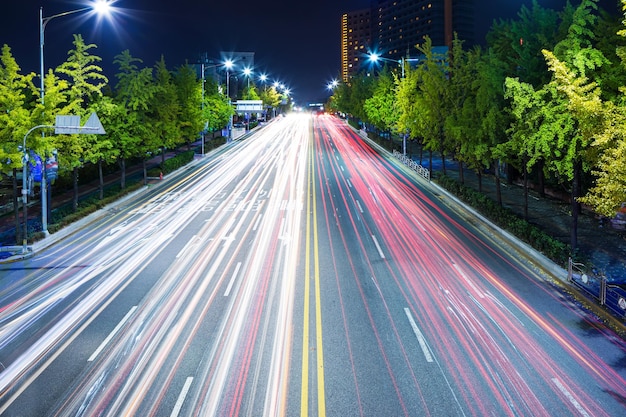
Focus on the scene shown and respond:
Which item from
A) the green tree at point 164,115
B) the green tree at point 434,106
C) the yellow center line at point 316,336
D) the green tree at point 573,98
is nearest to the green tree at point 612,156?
the green tree at point 573,98

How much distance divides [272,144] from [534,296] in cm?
5788

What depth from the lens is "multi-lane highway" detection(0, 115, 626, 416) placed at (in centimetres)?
1017

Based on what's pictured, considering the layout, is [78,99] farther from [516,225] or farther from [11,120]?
[516,225]

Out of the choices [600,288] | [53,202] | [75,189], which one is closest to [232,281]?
[600,288]

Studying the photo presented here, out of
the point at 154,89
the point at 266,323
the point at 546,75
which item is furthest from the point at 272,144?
the point at 266,323

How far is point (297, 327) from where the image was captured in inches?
535

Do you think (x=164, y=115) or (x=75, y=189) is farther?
(x=164, y=115)

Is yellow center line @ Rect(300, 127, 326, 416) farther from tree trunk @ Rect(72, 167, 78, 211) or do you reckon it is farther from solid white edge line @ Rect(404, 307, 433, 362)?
tree trunk @ Rect(72, 167, 78, 211)

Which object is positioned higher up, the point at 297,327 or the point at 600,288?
the point at 600,288

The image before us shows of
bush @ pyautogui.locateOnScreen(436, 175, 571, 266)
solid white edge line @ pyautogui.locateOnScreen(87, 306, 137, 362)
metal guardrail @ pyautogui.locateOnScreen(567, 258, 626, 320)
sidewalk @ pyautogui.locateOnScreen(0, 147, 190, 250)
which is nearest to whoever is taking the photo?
solid white edge line @ pyautogui.locateOnScreen(87, 306, 137, 362)

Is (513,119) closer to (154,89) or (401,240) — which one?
(401,240)

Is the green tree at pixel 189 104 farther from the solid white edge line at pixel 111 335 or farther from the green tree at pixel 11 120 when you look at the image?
the solid white edge line at pixel 111 335

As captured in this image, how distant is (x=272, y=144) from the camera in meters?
71.0

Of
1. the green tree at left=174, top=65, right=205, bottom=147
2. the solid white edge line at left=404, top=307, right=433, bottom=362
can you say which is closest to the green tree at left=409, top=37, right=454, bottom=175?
the green tree at left=174, top=65, right=205, bottom=147
